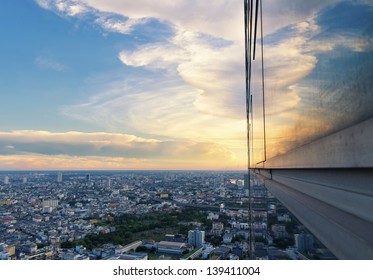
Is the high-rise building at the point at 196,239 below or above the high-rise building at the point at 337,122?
below

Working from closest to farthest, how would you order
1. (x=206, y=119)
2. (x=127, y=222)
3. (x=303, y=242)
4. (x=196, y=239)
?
(x=303, y=242) < (x=206, y=119) < (x=196, y=239) < (x=127, y=222)

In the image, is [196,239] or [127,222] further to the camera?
[127,222]

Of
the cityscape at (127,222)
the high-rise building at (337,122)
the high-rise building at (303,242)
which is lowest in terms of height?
the cityscape at (127,222)

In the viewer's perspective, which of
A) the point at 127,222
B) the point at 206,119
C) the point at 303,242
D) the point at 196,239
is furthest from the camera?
the point at 127,222

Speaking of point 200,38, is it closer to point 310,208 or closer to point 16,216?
point 310,208

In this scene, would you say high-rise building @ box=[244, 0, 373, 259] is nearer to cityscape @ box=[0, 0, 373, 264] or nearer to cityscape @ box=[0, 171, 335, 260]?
cityscape @ box=[0, 0, 373, 264]

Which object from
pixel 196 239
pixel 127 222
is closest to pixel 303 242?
pixel 196 239

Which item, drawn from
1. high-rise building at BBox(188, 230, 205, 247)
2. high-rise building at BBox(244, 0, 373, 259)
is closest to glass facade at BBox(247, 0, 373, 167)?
high-rise building at BBox(244, 0, 373, 259)

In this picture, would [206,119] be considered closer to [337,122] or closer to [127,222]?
[337,122]

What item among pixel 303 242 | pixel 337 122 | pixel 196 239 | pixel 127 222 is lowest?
pixel 127 222

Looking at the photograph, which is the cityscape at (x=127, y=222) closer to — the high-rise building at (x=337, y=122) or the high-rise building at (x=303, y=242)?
the high-rise building at (x=303, y=242)

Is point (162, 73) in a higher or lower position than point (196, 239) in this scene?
higher

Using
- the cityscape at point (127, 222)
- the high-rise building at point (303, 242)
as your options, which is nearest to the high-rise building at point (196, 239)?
the cityscape at point (127, 222)
